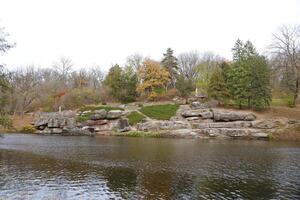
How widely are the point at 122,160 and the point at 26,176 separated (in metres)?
8.52

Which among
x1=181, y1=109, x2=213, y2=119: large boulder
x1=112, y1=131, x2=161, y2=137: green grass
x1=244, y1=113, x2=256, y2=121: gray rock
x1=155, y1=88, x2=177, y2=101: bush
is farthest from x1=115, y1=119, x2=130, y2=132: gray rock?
x1=244, y1=113, x2=256, y2=121: gray rock

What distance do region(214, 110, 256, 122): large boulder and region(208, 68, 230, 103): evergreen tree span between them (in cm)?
482

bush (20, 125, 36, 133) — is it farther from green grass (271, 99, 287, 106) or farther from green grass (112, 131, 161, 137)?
green grass (271, 99, 287, 106)

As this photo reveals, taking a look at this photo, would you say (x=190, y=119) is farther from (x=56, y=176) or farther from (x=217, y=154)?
(x=56, y=176)

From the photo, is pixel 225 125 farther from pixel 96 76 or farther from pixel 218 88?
pixel 96 76

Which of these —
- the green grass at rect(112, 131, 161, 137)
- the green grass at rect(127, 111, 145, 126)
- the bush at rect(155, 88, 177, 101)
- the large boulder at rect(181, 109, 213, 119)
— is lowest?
the green grass at rect(112, 131, 161, 137)

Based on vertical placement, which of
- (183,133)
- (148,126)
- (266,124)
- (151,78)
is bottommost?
(183,133)

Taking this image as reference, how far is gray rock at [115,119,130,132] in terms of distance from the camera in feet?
178

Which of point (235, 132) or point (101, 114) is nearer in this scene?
point (235, 132)

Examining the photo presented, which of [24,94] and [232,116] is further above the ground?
[24,94]

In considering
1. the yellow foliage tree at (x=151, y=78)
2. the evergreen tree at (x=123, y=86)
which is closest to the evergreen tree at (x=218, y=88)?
the yellow foliage tree at (x=151, y=78)

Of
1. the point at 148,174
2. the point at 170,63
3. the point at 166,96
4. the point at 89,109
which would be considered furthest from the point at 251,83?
the point at 148,174

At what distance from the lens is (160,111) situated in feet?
189

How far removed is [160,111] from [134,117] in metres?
4.71
